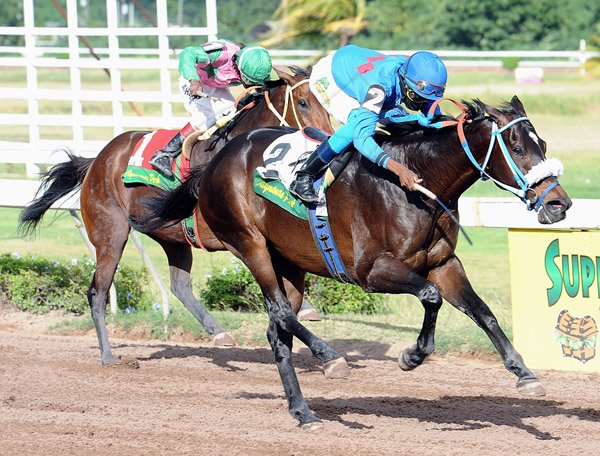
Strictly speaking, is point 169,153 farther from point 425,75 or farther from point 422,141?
point 425,75

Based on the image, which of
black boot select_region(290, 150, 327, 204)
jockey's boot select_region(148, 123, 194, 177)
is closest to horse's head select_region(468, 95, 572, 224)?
black boot select_region(290, 150, 327, 204)

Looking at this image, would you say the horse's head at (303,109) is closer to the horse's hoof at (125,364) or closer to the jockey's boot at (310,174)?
the jockey's boot at (310,174)

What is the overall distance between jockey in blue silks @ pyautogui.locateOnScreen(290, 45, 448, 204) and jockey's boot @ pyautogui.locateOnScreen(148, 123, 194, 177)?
158 centimetres

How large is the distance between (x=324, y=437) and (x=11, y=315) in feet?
14.2

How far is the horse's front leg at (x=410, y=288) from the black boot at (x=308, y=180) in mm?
518

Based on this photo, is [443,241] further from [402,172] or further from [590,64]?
[590,64]

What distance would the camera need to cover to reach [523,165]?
5.06m

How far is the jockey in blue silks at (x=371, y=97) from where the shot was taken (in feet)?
17.8

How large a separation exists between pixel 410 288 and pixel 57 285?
475 centimetres

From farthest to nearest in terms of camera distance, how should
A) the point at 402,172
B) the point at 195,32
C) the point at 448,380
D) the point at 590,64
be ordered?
the point at 195,32, the point at 590,64, the point at 448,380, the point at 402,172

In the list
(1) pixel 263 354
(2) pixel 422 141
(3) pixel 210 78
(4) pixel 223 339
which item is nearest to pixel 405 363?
(2) pixel 422 141

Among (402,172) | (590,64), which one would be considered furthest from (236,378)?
(590,64)

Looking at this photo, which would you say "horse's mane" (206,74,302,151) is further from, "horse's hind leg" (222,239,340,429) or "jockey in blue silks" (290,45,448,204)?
"jockey in blue silks" (290,45,448,204)

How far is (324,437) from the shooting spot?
18.3 ft
